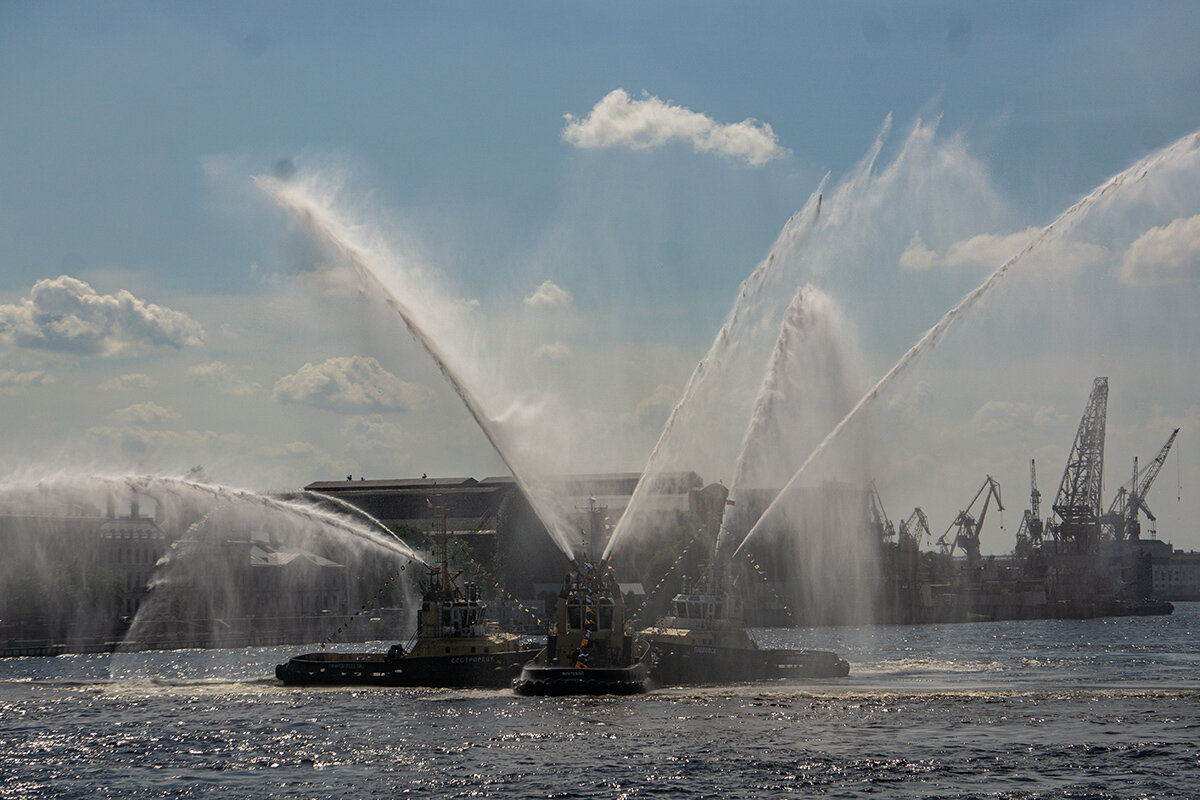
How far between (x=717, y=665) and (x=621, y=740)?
2485 cm

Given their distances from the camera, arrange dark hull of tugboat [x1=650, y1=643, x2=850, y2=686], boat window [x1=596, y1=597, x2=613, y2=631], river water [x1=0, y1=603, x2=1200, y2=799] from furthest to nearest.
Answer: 1. dark hull of tugboat [x1=650, y1=643, x2=850, y2=686]
2. boat window [x1=596, y1=597, x2=613, y2=631]
3. river water [x1=0, y1=603, x2=1200, y2=799]

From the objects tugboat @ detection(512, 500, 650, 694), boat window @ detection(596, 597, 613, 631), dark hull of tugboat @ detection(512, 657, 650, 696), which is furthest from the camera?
boat window @ detection(596, 597, 613, 631)

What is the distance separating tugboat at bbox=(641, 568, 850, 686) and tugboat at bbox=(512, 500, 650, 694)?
5.76 metres

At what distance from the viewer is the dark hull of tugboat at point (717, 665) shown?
74.3m

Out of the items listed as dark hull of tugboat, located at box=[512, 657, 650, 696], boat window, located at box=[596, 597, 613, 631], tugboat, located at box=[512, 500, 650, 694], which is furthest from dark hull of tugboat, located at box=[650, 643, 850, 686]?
dark hull of tugboat, located at box=[512, 657, 650, 696]

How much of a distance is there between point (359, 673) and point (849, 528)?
404ft

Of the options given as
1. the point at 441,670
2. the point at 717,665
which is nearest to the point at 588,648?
the point at 717,665

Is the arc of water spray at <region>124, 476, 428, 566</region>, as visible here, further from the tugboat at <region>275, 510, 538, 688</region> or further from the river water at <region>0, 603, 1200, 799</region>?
the river water at <region>0, 603, 1200, 799</region>

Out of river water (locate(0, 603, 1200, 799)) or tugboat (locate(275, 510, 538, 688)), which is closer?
river water (locate(0, 603, 1200, 799))

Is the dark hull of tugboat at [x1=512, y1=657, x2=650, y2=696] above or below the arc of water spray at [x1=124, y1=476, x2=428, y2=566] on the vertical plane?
below

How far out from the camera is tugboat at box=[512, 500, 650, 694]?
6425 cm

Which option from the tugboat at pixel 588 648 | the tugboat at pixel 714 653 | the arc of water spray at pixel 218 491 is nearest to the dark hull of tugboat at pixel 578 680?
the tugboat at pixel 588 648

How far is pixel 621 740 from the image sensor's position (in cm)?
5128

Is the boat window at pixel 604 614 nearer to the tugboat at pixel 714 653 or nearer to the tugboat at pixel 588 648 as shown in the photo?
the tugboat at pixel 588 648
